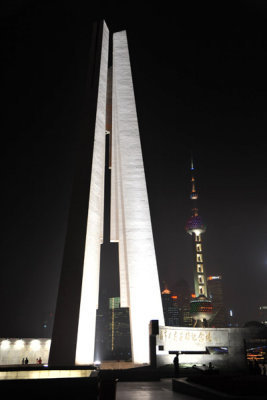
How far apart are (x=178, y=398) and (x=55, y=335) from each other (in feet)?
21.5

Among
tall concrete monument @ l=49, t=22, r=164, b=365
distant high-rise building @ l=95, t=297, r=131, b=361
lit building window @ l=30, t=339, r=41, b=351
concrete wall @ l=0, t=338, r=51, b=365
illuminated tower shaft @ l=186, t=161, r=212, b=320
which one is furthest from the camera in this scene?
distant high-rise building @ l=95, t=297, r=131, b=361

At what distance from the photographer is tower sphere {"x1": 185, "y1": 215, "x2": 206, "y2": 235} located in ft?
231

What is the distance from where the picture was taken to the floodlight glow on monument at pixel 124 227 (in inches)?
476

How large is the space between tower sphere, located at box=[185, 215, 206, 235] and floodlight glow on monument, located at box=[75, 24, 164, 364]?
5597 centimetres

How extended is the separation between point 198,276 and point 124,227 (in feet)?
176

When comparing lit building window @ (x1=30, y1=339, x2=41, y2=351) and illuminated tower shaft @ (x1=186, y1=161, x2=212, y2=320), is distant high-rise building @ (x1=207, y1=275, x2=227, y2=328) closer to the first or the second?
illuminated tower shaft @ (x1=186, y1=161, x2=212, y2=320)

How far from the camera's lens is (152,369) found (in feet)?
32.8

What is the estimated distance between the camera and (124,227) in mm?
14688

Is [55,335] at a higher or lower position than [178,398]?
higher

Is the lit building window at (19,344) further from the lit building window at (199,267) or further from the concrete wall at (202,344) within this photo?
the lit building window at (199,267)

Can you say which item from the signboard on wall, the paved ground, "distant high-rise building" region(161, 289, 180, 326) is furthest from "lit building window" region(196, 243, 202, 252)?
the paved ground

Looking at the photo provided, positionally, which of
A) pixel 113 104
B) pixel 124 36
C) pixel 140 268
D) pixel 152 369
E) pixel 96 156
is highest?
pixel 124 36

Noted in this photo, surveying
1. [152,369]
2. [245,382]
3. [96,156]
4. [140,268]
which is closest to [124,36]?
[96,156]

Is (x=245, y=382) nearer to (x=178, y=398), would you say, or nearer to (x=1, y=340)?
(x=178, y=398)
